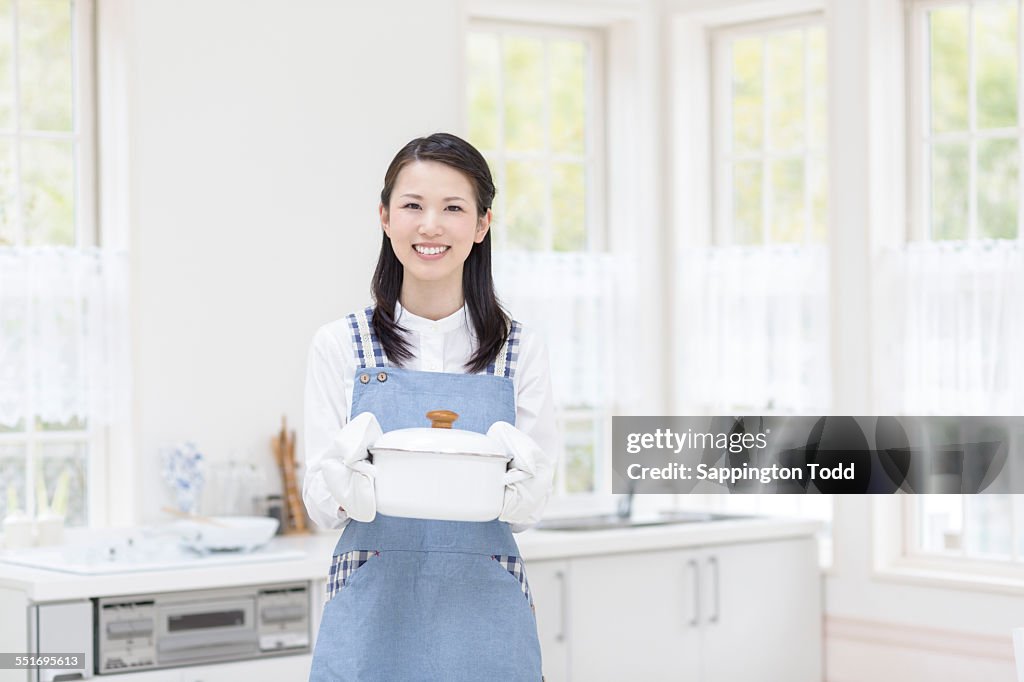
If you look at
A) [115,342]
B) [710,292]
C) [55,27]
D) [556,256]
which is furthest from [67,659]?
[710,292]

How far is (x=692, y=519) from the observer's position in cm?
431

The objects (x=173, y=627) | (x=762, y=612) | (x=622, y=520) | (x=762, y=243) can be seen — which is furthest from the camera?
(x=762, y=243)

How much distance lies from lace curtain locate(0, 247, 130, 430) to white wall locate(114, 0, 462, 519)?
0.25 feet

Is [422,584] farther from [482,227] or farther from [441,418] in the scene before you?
[482,227]

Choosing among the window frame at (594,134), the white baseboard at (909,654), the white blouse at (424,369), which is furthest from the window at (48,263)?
the white baseboard at (909,654)

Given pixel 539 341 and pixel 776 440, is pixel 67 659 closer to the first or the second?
pixel 539 341

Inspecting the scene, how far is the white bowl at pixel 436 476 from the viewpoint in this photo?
1.77m

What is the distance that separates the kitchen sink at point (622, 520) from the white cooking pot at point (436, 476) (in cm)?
233

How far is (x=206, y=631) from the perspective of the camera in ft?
10.4

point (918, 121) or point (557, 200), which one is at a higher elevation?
point (918, 121)

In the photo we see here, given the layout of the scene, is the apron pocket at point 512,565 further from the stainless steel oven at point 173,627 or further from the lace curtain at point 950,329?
the lace curtain at point 950,329

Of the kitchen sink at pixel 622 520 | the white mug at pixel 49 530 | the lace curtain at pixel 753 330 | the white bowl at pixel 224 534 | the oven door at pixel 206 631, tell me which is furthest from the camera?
the lace curtain at pixel 753 330

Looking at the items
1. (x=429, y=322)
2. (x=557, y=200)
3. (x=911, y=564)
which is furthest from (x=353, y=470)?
(x=557, y=200)

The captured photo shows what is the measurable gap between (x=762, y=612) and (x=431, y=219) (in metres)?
2.55
